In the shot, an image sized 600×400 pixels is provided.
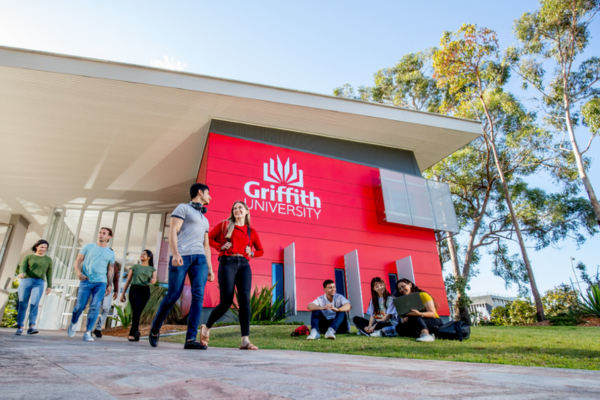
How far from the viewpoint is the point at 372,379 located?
1.46 metres

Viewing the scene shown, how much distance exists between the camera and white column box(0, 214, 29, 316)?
45.1 ft

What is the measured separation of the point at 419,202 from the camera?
10938 millimetres

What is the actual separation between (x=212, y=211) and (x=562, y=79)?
54.3ft

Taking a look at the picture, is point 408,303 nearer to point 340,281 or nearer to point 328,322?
point 328,322

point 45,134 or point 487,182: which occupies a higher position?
point 487,182

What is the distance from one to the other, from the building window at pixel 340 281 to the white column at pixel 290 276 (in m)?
1.48

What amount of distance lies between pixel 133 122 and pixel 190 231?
7.21m

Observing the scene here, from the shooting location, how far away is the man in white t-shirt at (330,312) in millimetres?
4859

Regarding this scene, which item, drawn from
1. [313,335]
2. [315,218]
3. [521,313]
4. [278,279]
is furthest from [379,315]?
[521,313]

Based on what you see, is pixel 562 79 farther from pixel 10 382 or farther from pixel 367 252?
pixel 10 382

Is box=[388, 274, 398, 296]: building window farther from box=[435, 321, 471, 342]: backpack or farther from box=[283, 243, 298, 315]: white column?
box=[435, 321, 471, 342]: backpack

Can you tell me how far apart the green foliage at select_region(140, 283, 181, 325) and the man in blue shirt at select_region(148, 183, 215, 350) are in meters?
4.67

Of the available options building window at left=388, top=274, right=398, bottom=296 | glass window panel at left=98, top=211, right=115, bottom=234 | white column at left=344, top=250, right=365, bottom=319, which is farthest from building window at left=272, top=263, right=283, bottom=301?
glass window panel at left=98, top=211, right=115, bottom=234

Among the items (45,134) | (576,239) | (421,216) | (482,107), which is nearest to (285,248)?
(421,216)
